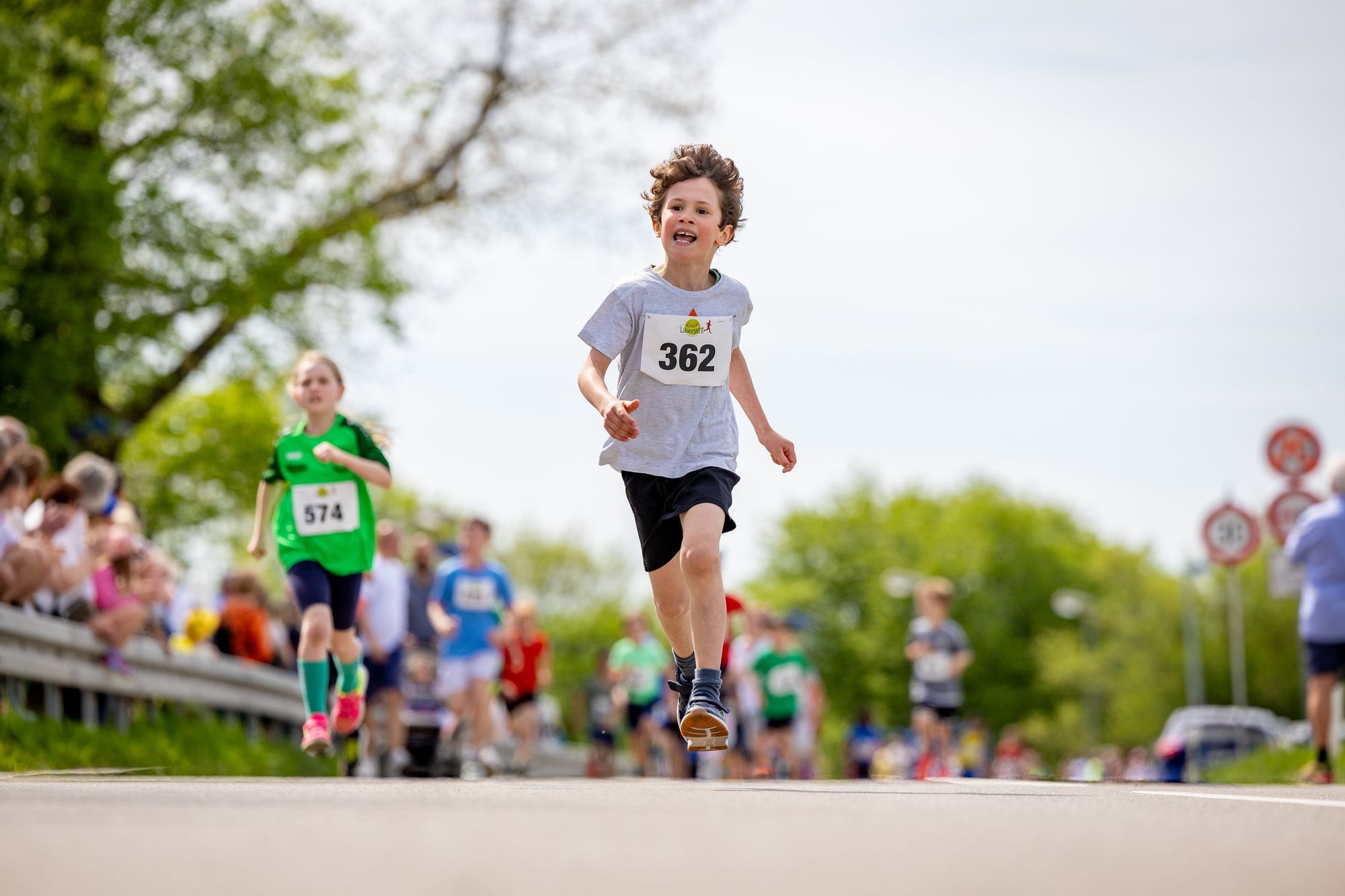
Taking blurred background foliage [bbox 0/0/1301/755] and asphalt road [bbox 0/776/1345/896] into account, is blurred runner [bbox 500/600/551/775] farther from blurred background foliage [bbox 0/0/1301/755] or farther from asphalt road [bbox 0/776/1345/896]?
asphalt road [bbox 0/776/1345/896]

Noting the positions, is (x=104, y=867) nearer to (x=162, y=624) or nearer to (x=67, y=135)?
(x=162, y=624)

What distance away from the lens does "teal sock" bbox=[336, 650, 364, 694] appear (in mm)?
10680

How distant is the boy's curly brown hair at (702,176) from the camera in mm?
8461

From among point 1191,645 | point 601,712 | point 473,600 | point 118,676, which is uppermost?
point 473,600

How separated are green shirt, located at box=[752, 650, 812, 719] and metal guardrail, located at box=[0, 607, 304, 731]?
18.6 feet

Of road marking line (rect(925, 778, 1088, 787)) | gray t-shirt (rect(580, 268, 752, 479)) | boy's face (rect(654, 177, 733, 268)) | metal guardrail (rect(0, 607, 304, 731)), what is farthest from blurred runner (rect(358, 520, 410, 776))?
road marking line (rect(925, 778, 1088, 787))

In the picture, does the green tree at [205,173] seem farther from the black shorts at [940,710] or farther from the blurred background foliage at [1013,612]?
the blurred background foliage at [1013,612]

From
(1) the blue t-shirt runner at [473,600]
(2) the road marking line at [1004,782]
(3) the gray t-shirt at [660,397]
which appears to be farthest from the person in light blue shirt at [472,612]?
(2) the road marking line at [1004,782]

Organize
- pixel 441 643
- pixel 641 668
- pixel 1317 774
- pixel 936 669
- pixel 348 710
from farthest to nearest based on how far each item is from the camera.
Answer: pixel 641 668
pixel 936 669
pixel 441 643
pixel 1317 774
pixel 348 710

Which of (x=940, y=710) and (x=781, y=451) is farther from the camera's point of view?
(x=940, y=710)

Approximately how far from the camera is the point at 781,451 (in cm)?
859

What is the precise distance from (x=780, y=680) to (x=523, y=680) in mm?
3944

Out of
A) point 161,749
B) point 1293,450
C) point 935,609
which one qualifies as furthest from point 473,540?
point 1293,450

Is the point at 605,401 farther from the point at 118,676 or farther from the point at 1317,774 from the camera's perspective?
the point at 1317,774
